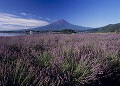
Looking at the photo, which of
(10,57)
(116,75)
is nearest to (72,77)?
(116,75)

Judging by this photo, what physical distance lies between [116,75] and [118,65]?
24 cm

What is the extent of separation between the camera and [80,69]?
148 cm

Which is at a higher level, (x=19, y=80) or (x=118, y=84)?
(x=19, y=80)

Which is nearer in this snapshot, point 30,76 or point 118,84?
point 30,76

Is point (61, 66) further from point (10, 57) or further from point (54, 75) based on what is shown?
point (10, 57)

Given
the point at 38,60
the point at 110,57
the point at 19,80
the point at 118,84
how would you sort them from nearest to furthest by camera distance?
the point at 19,80
the point at 118,84
the point at 38,60
the point at 110,57

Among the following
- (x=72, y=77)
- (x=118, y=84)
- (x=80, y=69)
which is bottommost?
(x=118, y=84)

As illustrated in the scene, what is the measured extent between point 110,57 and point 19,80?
2059 mm

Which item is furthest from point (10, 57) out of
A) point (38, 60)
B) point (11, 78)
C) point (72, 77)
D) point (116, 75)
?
point (116, 75)

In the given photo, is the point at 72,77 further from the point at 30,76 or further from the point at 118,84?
the point at 118,84

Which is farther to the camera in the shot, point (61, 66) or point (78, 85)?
point (61, 66)

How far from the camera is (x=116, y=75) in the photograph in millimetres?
1790

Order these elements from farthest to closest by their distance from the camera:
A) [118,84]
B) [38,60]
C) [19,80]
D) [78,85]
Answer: [38,60] → [118,84] → [78,85] → [19,80]

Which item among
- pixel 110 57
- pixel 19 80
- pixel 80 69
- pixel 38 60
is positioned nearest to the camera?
pixel 19 80
